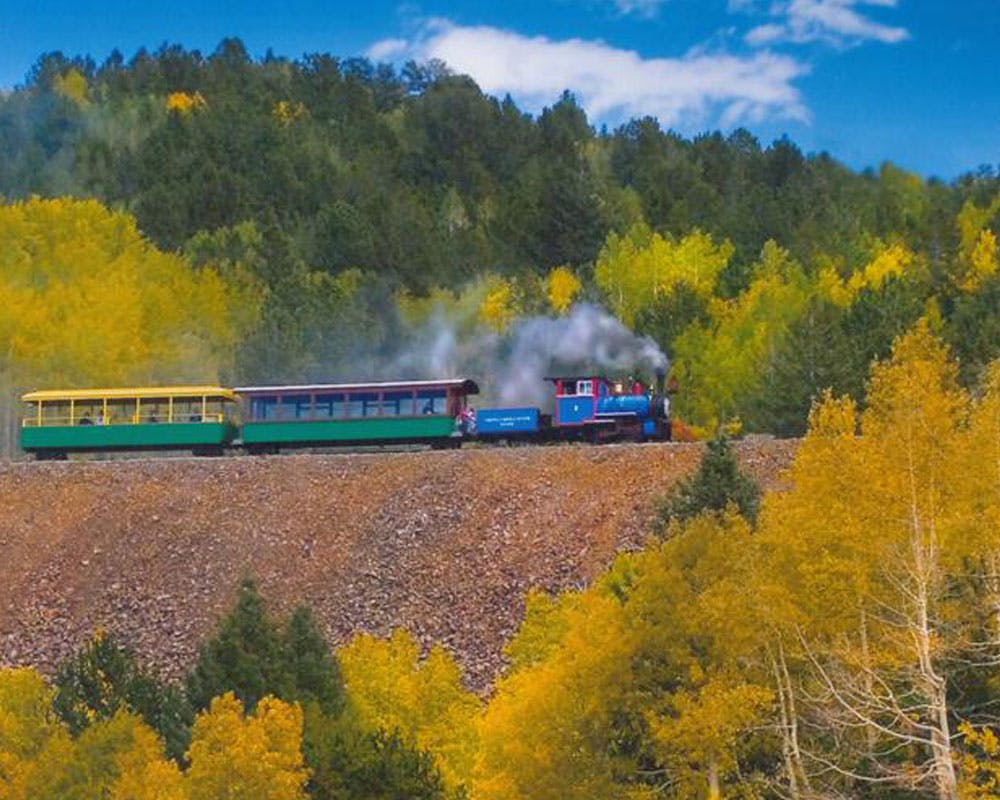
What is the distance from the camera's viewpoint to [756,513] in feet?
143

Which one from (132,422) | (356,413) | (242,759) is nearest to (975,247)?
(356,413)

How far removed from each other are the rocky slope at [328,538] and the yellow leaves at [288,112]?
109384mm

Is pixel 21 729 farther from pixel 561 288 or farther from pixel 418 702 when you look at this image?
pixel 561 288

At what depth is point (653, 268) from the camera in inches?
4653

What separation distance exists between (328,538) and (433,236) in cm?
7440

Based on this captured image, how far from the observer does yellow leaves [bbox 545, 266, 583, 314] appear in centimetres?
11650

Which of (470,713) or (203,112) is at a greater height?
(203,112)

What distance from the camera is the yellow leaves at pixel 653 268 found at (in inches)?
4535

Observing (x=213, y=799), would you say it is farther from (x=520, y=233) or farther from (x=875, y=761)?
(x=520, y=233)

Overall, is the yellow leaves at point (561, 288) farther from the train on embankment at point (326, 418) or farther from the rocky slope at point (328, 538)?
the rocky slope at point (328, 538)

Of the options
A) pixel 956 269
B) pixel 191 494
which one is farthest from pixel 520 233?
pixel 191 494

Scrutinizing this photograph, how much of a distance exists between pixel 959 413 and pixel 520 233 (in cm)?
10580

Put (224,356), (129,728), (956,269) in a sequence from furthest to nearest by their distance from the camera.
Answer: (956,269) → (224,356) → (129,728)

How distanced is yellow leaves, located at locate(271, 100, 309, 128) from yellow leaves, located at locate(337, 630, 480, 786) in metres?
129
